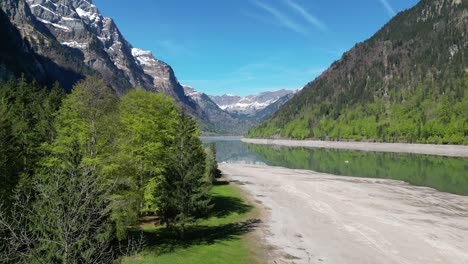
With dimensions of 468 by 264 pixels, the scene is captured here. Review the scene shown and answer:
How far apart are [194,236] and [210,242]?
246cm

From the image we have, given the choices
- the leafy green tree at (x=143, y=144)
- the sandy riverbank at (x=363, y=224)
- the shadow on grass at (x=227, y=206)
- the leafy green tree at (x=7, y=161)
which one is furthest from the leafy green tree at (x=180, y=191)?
the leafy green tree at (x=7, y=161)

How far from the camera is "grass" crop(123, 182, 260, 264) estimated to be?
25188 millimetres

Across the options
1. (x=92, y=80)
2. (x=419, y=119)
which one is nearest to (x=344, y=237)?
(x=92, y=80)

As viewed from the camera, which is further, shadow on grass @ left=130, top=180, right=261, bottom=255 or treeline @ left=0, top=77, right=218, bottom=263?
shadow on grass @ left=130, top=180, right=261, bottom=255

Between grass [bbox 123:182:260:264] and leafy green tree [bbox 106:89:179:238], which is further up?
leafy green tree [bbox 106:89:179:238]

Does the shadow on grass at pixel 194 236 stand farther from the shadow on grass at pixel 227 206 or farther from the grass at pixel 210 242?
the shadow on grass at pixel 227 206

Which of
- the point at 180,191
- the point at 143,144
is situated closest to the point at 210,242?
the point at 180,191

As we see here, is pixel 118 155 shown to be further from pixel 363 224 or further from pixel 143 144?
pixel 363 224

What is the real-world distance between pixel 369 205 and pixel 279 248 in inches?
882

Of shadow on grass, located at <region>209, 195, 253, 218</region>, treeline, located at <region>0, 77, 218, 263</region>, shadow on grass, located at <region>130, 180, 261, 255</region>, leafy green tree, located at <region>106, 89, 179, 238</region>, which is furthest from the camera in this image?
shadow on grass, located at <region>209, 195, 253, 218</region>

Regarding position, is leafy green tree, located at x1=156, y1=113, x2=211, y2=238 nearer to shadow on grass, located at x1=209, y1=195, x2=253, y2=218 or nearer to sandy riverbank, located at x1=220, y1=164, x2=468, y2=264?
Result: sandy riverbank, located at x1=220, y1=164, x2=468, y2=264

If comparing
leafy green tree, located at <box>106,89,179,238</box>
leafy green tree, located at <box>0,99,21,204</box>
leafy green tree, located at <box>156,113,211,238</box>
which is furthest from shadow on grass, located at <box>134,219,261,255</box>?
leafy green tree, located at <box>0,99,21,204</box>

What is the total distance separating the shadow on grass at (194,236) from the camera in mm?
27969

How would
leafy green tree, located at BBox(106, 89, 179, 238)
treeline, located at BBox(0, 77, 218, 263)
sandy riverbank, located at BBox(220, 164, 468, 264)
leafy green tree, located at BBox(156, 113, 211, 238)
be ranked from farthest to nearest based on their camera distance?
leafy green tree, located at BBox(156, 113, 211, 238) → leafy green tree, located at BBox(106, 89, 179, 238) → sandy riverbank, located at BBox(220, 164, 468, 264) → treeline, located at BBox(0, 77, 218, 263)
